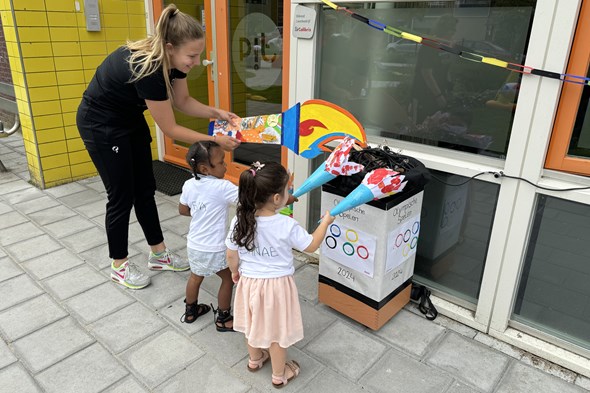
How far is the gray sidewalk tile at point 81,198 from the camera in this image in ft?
14.2

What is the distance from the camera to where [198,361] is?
2336mm

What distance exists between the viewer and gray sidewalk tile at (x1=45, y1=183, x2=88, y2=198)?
4562 millimetres

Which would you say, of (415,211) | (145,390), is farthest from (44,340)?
(415,211)

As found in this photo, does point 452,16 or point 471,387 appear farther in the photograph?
point 452,16

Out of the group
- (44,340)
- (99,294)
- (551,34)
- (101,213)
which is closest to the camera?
(551,34)

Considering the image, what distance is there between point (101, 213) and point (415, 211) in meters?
2.92

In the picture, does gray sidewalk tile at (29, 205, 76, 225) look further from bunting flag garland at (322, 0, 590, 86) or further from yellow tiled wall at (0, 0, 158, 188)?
bunting flag garland at (322, 0, 590, 86)

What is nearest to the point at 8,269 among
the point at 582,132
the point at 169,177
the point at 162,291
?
the point at 162,291

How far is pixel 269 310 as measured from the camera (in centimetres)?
203

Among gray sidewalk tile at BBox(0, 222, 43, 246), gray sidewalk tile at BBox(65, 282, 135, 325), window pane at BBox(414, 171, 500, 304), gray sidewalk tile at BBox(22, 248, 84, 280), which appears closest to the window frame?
window pane at BBox(414, 171, 500, 304)

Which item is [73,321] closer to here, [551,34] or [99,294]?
[99,294]

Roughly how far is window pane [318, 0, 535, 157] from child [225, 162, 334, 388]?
108 cm

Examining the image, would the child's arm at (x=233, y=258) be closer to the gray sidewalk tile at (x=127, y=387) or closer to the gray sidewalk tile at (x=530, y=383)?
the gray sidewalk tile at (x=127, y=387)

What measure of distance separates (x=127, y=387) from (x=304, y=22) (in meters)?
2.42
